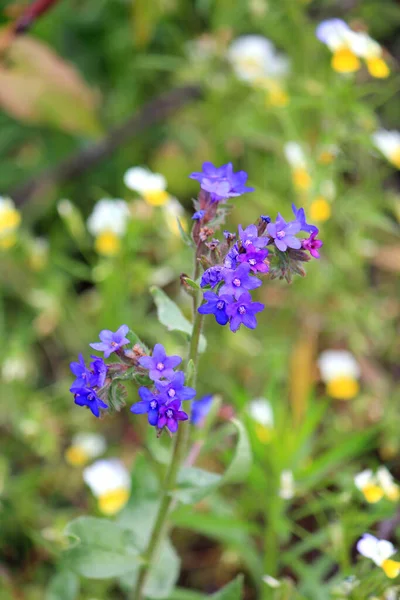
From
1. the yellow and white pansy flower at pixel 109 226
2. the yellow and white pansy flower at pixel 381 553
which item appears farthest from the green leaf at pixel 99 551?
the yellow and white pansy flower at pixel 109 226

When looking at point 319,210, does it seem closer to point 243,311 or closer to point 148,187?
point 148,187

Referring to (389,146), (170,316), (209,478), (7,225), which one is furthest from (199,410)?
(389,146)

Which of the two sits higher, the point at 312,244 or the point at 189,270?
the point at 312,244

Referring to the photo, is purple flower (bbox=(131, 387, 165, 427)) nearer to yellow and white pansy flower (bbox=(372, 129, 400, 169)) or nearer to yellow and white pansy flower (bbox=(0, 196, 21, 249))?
yellow and white pansy flower (bbox=(0, 196, 21, 249))

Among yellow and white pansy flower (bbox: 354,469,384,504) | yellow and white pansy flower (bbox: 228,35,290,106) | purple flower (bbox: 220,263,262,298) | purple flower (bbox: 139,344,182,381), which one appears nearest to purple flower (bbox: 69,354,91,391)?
purple flower (bbox: 139,344,182,381)

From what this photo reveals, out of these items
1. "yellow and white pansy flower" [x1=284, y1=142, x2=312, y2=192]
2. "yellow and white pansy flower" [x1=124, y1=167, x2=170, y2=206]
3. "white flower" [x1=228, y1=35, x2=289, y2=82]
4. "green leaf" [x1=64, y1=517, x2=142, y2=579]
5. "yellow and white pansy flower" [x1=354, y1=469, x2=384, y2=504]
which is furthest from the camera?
"white flower" [x1=228, y1=35, x2=289, y2=82]

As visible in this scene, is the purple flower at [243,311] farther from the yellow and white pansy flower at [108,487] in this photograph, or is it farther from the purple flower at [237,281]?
the yellow and white pansy flower at [108,487]
